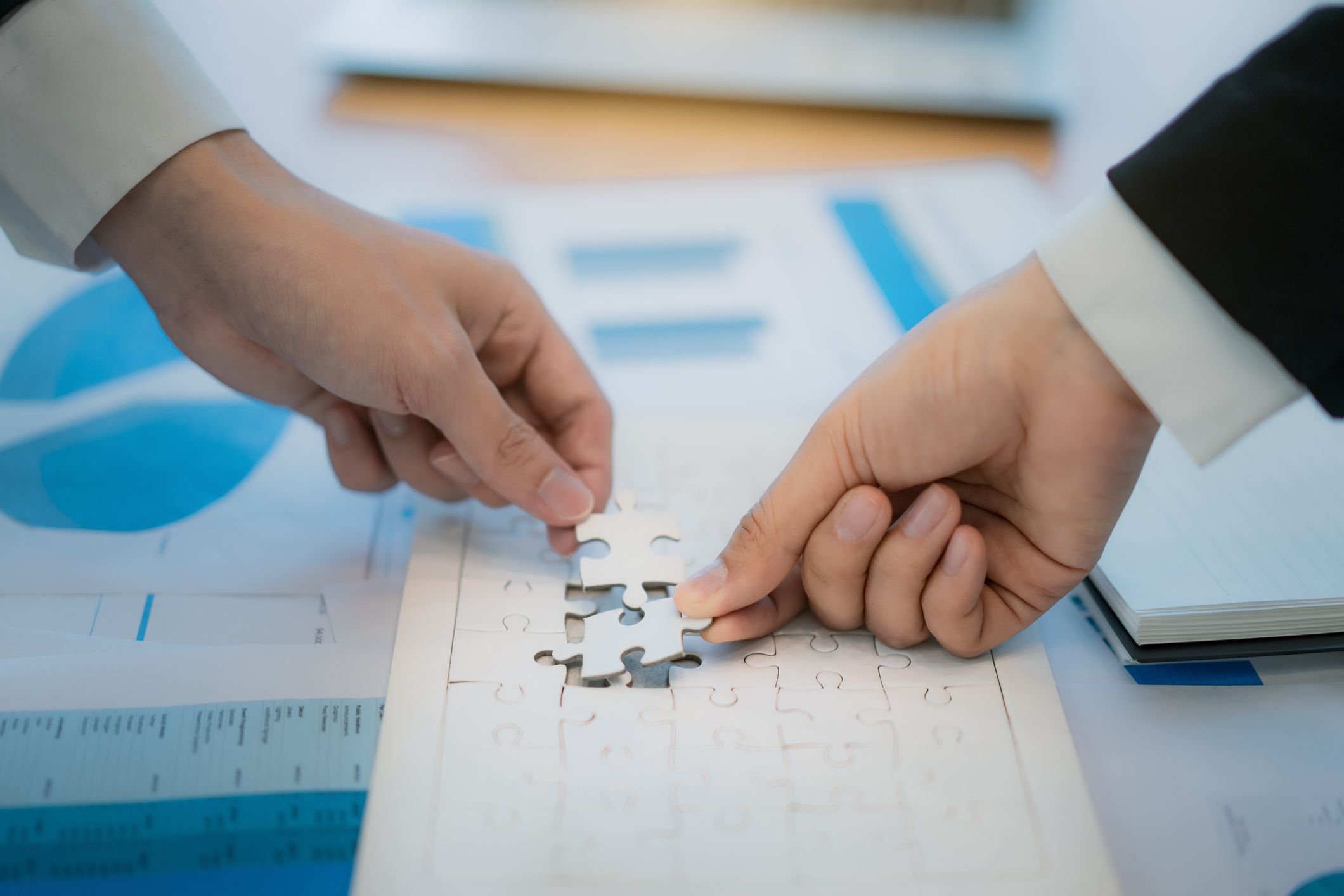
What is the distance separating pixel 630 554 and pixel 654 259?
2.23 feet

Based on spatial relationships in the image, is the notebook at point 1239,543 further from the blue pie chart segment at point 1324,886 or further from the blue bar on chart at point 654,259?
the blue bar on chart at point 654,259

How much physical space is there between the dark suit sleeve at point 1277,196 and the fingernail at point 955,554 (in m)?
0.28

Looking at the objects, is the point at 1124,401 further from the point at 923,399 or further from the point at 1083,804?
the point at 1083,804

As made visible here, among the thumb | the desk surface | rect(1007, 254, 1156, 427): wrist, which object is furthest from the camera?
the desk surface

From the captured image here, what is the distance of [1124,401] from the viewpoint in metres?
0.81

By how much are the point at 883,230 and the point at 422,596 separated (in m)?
0.98

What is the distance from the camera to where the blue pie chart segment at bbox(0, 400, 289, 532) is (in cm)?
111

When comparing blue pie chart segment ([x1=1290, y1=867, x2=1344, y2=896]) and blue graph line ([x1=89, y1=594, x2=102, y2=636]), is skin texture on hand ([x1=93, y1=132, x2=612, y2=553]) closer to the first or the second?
blue graph line ([x1=89, y1=594, x2=102, y2=636])

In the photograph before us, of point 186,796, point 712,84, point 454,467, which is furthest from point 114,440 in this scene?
point 712,84

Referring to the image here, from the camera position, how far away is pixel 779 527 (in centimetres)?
92

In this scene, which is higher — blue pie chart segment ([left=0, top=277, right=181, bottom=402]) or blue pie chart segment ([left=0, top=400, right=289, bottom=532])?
blue pie chart segment ([left=0, top=277, right=181, bottom=402])

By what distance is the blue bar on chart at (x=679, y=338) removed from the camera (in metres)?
1.37

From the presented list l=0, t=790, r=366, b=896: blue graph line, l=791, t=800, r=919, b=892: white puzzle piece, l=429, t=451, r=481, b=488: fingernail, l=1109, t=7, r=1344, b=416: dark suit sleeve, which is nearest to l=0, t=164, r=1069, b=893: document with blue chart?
l=0, t=790, r=366, b=896: blue graph line

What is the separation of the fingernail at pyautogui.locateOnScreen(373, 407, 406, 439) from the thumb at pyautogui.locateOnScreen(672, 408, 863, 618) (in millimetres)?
371
